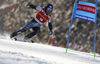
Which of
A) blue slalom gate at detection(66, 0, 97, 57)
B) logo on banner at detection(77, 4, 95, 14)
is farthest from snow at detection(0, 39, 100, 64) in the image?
logo on banner at detection(77, 4, 95, 14)

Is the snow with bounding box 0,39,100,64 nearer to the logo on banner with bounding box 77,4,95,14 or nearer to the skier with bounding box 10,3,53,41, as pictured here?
the logo on banner with bounding box 77,4,95,14

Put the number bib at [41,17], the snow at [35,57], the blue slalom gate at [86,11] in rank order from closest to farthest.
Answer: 1. the snow at [35,57]
2. the blue slalom gate at [86,11]
3. the number bib at [41,17]

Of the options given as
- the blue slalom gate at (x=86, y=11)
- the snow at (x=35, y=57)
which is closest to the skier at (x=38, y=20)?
the blue slalom gate at (x=86, y=11)

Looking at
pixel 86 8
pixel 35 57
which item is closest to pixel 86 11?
pixel 86 8

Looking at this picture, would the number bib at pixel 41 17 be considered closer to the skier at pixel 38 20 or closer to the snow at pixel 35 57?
the skier at pixel 38 20

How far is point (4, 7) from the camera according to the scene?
625cm

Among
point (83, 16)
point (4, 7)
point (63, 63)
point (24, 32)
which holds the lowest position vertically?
point (63, 63)

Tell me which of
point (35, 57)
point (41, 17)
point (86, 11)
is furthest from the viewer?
point (41, 17)

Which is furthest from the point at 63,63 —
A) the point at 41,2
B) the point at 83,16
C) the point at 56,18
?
the point at 41,2

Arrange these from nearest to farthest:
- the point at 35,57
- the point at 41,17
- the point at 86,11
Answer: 1. the point at 35,57
2. the point at 86,11
3. the point at 41,17

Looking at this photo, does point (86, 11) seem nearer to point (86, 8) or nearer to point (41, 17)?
point (86, 8)

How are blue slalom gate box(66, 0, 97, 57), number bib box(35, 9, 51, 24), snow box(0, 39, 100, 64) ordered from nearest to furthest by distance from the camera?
1. snow box(0, 39, 100, 64)
2. blue slalom gate box(66, 0, 97, 57)
3. number bib box(35, 9, 51, 24)

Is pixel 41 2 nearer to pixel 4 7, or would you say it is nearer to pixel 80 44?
pixel 4 7

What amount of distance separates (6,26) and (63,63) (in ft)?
14.5
